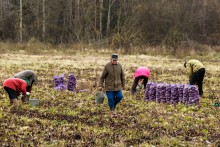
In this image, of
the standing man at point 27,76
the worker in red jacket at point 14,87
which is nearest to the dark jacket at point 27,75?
the standing man at point 27,76

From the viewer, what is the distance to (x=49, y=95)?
13961 millimetres

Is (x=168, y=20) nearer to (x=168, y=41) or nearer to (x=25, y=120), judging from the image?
(x=168, y=41)

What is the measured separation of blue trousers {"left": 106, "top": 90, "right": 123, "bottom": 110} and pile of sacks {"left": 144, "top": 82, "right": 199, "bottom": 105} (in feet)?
6.12

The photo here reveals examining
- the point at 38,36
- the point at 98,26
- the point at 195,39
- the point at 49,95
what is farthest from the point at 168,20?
the point at 49,95

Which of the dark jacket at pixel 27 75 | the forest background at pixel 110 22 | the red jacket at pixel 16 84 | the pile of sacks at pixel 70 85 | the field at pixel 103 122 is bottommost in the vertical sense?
the field at pixel 103 122

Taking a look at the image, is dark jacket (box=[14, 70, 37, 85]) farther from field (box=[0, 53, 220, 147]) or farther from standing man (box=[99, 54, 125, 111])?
standing man (box=[99, 54, 125, 111])

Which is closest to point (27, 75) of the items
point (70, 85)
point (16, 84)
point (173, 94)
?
point (16, 84)

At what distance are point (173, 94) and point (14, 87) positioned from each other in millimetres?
5090

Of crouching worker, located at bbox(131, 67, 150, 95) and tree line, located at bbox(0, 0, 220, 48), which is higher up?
tree line, located at bbox(0, 0, 220, 48)

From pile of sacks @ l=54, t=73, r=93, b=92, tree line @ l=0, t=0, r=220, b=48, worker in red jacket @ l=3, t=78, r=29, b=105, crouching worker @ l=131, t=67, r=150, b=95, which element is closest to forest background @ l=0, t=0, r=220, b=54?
tree line @ l=0, t=0, r=220, b=48

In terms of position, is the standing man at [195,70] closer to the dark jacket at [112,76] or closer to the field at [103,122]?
the field at [103,122]

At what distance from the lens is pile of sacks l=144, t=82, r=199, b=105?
1273 centimetres

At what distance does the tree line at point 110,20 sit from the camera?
46219 millimetres

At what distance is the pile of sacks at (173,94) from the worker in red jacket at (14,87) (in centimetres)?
419
